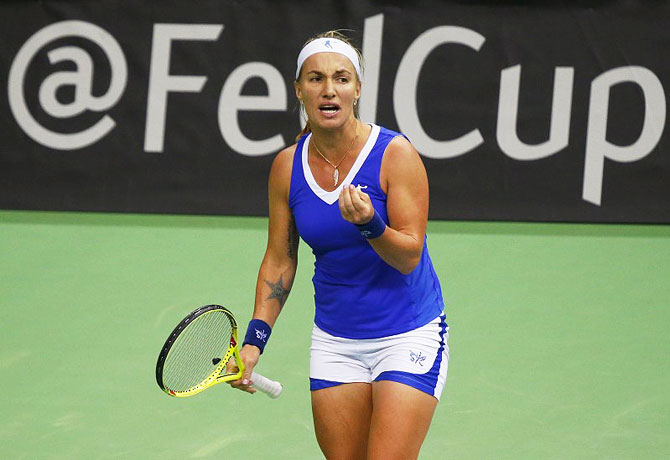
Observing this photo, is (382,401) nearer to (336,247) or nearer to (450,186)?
(336,247)

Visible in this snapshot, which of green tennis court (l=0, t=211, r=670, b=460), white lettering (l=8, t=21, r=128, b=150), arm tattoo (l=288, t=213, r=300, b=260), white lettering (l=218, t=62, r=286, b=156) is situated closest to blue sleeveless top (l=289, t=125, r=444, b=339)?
arm tattoo (l=288, t=213, r=300, b=260)

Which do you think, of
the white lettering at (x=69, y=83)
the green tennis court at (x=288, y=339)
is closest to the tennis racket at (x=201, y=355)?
the green tennis court at (x=288, y=339)

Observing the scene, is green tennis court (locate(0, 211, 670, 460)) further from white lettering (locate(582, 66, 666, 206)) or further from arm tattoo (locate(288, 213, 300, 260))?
arm tattoo (locate(288, 213, 300, 260))

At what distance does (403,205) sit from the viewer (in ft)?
11.9

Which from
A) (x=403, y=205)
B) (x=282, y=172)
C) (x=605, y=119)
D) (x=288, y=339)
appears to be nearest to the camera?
(x=403, y=205)

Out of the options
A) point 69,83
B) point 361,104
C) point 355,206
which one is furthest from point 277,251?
point 69,83

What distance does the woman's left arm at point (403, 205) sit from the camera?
139 inches

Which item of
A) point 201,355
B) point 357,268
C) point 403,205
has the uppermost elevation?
point 403,205

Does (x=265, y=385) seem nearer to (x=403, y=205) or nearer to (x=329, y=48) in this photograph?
(x=403, y=205)

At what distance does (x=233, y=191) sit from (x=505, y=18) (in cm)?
255

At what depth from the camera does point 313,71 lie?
12.2 ft

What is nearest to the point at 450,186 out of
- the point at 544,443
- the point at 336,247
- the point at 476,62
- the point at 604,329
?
the point at 476,62

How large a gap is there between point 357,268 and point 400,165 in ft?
1.25

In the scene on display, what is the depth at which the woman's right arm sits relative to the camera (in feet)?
12.7
